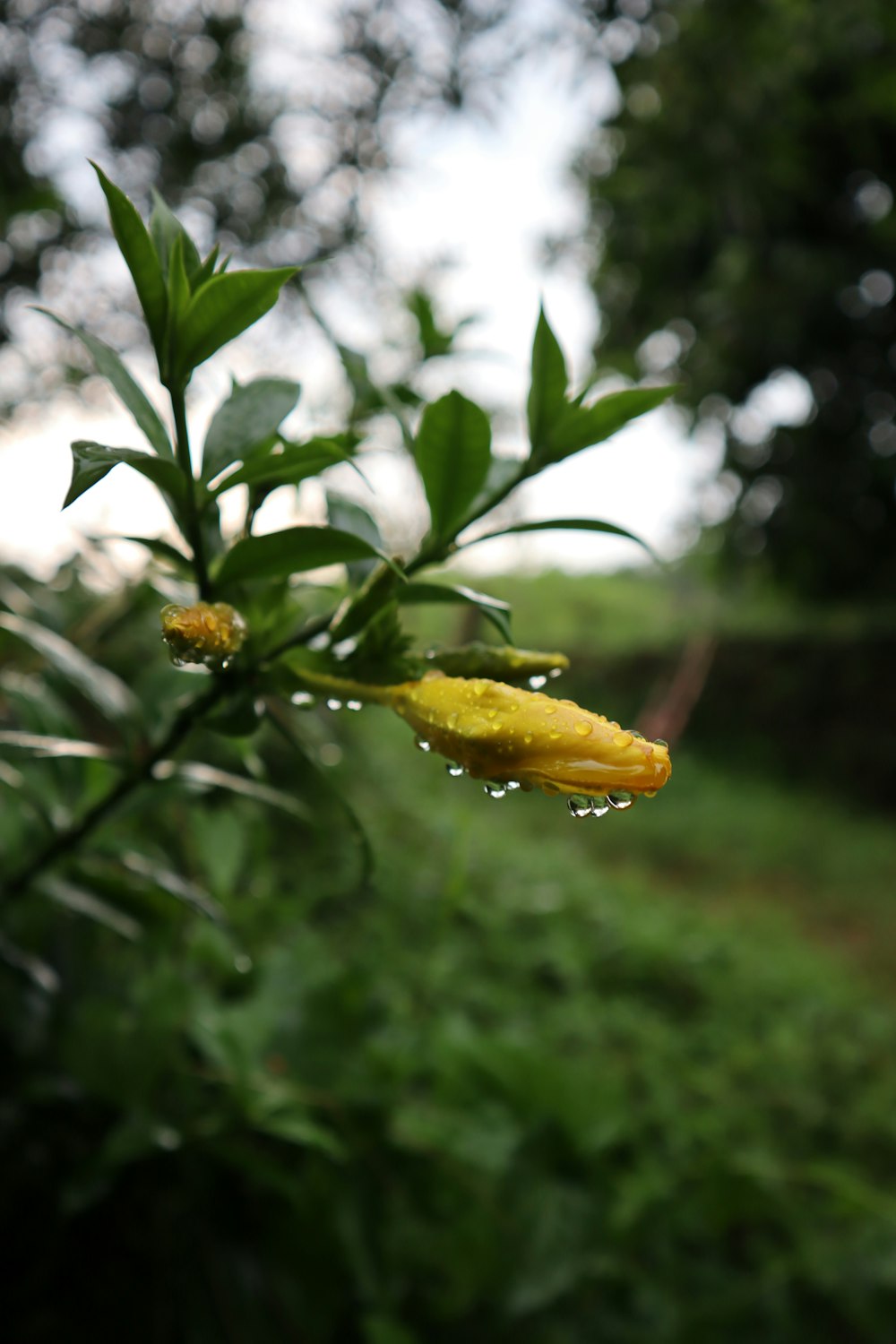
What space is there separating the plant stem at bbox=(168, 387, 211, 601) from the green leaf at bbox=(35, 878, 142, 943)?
→ 272 mm

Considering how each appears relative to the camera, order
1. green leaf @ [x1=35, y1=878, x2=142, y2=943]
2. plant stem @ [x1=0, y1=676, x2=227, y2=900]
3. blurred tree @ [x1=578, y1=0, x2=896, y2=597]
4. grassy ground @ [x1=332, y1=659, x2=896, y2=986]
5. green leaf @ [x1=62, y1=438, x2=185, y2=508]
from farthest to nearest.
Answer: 1. blurred tree @ [x1=578, y1=0, x2=896, y2=597]
2. grassy ground @ [x1=332, y1=659, x2=896, y2=986]
3. green leaf @ [x1=35, y1=878, x2=142, y2=943]
4. plant stem @ [x1=0, y1=676, x2=227, y2=900]
5. green leaf @ [x1=62, y1=438, x2=185, y2=508]

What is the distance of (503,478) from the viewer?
45cm

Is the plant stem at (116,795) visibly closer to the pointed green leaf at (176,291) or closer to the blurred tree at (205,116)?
the pointed green leaf at (176,291)

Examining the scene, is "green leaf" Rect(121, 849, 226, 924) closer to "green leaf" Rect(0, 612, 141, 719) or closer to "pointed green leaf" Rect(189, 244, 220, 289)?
"green leaf" Rect(0, 612, 141, 719)

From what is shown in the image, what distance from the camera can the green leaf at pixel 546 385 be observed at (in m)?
0.43

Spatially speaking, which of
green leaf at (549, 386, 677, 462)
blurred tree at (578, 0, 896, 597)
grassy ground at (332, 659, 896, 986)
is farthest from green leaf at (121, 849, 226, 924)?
blurred tree at (578, 0, 896, 597)

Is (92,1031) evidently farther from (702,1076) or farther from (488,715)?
(702,1076)

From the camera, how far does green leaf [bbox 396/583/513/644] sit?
15.1 inches

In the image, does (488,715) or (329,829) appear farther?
(329,829)

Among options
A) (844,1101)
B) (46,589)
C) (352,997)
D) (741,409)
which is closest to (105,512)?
(46,589)

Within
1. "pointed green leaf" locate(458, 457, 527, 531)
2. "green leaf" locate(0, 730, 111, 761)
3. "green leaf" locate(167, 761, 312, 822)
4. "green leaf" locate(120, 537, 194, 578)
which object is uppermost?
"pointed green leaf" locate(458, 457, 527, 531)

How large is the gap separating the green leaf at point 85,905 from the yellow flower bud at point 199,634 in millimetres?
279

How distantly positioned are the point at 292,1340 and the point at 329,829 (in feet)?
6.33

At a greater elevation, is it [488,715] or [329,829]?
[488,715]
